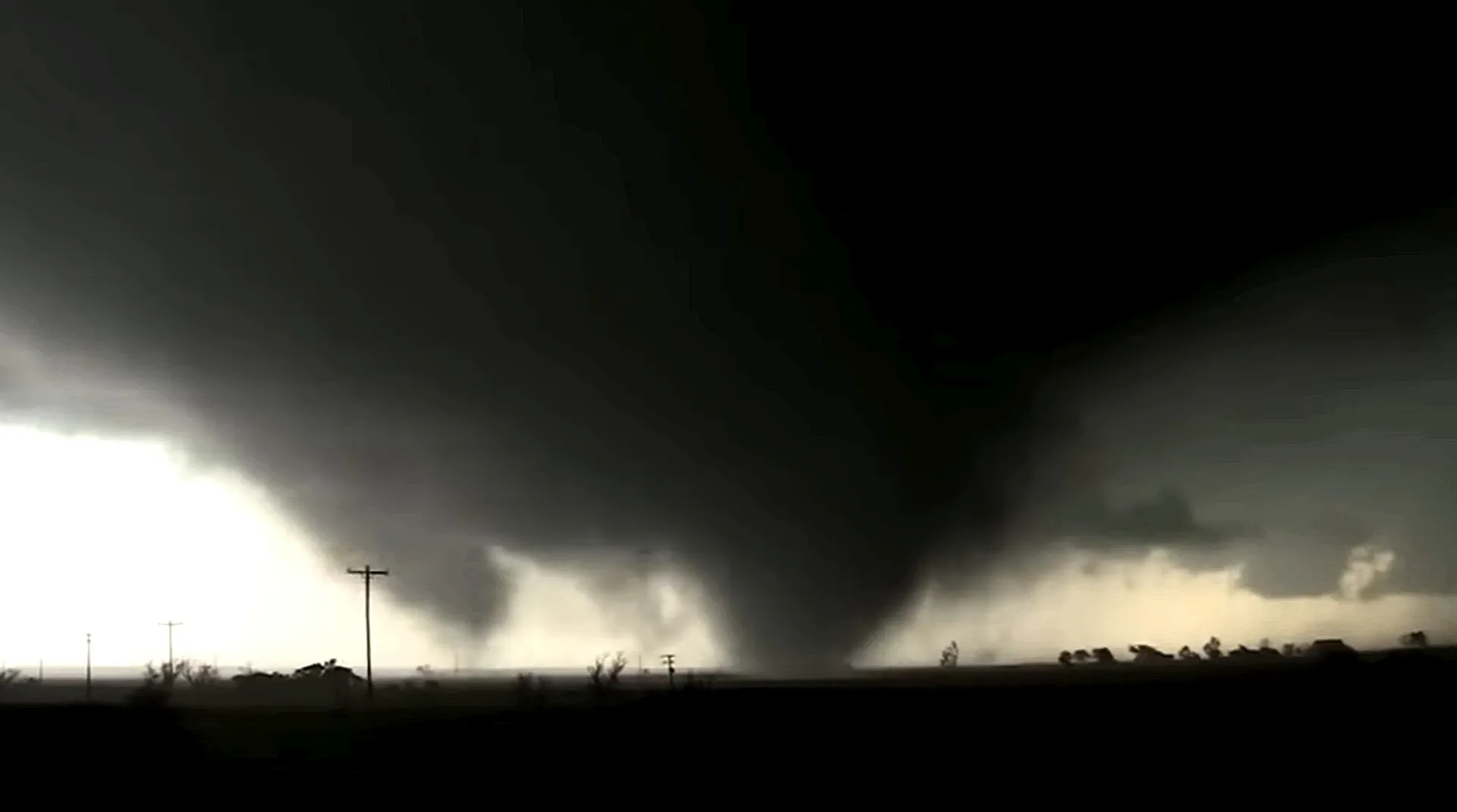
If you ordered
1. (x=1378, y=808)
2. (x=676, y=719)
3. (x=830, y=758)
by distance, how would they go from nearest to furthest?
(x=1378, y=808) < (x=830, y=758) < (x=676, y=719)

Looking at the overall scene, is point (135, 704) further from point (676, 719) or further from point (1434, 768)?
point (1434, 768)

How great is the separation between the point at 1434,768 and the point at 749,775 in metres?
16.6

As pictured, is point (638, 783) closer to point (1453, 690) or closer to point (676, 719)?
point (676, 719)

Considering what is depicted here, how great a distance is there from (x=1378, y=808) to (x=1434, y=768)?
567 cm

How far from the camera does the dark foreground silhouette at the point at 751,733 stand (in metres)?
29.9

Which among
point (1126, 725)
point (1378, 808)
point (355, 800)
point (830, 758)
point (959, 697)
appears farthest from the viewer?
point (959, 697)

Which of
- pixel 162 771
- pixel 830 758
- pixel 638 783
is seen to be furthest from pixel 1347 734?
pixel 162 771

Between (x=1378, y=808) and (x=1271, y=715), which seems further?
(x=1271, y=715)

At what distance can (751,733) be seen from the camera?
115 feet

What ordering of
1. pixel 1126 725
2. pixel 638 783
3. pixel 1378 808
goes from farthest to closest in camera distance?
pixel 1126 725, pixel 638 783, pixel 1378 808

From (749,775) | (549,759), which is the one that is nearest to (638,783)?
(749,775)

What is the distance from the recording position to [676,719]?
38812 mm

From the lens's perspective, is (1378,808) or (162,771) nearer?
(1378,808)

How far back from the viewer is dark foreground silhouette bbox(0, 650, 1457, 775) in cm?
2986
